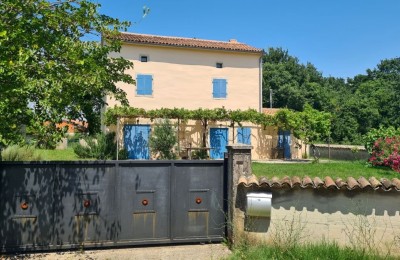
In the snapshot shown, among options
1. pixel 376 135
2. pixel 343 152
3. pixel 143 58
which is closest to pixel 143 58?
pixel 143 58

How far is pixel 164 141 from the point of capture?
645 inches

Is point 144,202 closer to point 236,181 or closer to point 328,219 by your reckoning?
A: point 236,181

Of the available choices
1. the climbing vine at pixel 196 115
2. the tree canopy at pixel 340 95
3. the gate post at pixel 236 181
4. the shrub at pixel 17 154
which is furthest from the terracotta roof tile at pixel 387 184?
the tree canopy at pixel 340 95

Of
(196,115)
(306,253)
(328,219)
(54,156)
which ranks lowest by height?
(306,253)

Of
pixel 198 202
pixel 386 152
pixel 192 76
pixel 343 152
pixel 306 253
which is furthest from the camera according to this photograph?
pixel 343 152

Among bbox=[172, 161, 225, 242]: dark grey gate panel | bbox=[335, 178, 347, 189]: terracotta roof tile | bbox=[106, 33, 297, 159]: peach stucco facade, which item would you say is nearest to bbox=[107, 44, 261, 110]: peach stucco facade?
bbox=[106, 33, 297, 159]: peach stucco facade

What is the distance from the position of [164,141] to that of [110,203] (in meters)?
10.6

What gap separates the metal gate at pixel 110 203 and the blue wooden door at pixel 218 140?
13.6m

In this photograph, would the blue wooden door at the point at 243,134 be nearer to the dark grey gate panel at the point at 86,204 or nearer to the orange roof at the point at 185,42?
the orange roof at the point at 185,42

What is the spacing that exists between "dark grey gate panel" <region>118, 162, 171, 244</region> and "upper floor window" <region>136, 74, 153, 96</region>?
13822mm

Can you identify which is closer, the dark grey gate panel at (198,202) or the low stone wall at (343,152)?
the dark grey gate panel at (198,202)

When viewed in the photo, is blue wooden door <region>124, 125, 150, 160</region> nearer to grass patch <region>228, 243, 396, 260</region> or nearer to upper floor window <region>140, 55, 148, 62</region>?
upper floor window <region>140, 55, 148, 62</region>

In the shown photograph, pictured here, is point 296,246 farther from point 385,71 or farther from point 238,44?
point 385,71

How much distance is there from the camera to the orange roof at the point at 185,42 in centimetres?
1922
